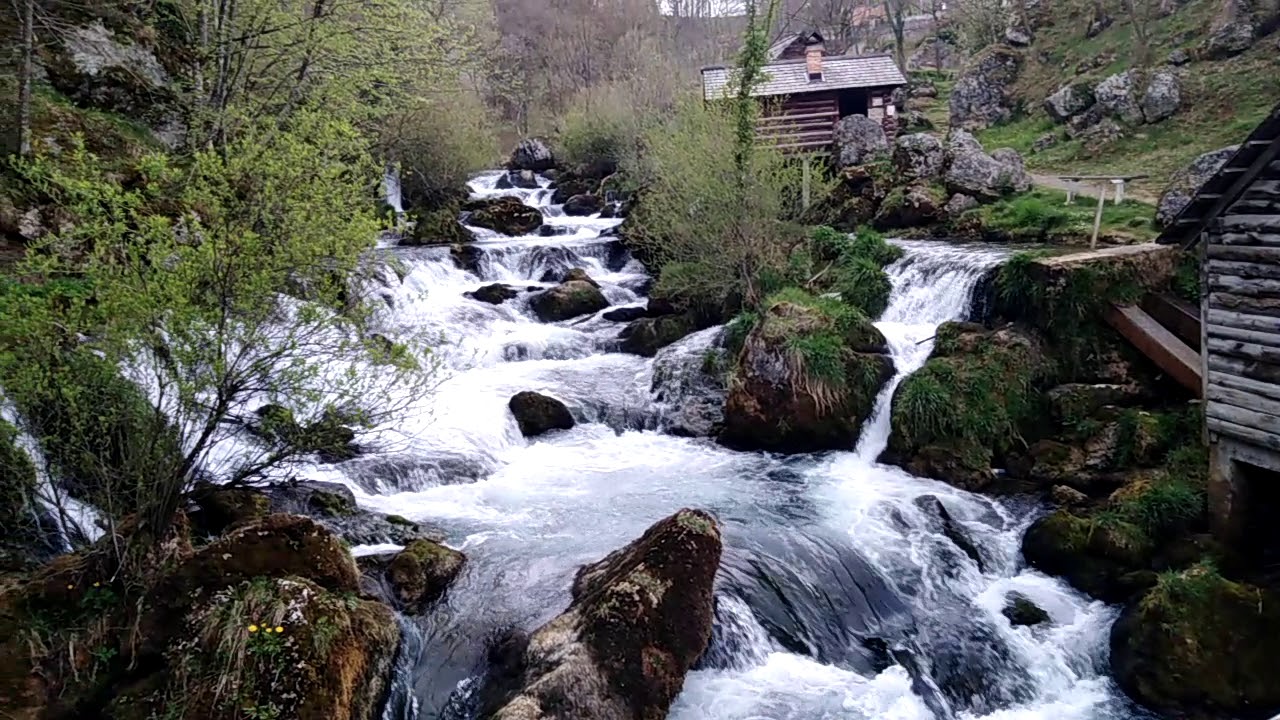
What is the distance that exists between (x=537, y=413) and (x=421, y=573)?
18.6 feet

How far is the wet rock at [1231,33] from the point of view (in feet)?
71.6

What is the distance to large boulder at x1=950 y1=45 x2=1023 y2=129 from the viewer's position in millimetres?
28969

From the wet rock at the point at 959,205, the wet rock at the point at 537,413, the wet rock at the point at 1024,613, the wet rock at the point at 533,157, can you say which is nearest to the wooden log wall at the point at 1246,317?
the wet rock at the point at 1024,613

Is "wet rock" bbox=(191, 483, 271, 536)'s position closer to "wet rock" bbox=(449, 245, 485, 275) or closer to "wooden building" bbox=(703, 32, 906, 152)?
"wet rock" bbox=(449, 245, 485, 275)

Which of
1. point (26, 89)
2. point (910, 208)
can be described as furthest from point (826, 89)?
point (26, 89)

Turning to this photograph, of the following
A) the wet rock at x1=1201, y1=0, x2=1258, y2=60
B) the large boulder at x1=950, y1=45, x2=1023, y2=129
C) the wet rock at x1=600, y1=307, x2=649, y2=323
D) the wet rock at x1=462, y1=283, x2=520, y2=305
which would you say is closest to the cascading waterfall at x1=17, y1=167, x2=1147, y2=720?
the wet rock at x1=600, y1=307, x2=649, y2=323

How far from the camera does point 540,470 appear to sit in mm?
12516

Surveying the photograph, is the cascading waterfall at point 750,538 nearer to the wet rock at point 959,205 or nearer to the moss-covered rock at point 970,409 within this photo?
the moss-covered rock at point 970,409

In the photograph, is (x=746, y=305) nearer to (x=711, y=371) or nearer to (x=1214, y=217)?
(x=711, y=371)

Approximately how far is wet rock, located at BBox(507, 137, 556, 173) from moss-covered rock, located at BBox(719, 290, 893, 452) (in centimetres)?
2644

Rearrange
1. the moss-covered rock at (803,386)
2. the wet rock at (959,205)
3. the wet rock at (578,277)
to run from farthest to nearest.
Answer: the wet rock at (578,277), the wet rock at (959,205), the moss-covered rock at (803,386)

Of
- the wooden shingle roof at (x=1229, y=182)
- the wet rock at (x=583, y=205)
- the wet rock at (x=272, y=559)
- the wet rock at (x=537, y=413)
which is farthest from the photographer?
the wet rock at (x=583, y=205)

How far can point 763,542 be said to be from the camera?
9766 mm

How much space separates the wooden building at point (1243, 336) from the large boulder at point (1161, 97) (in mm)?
15656
